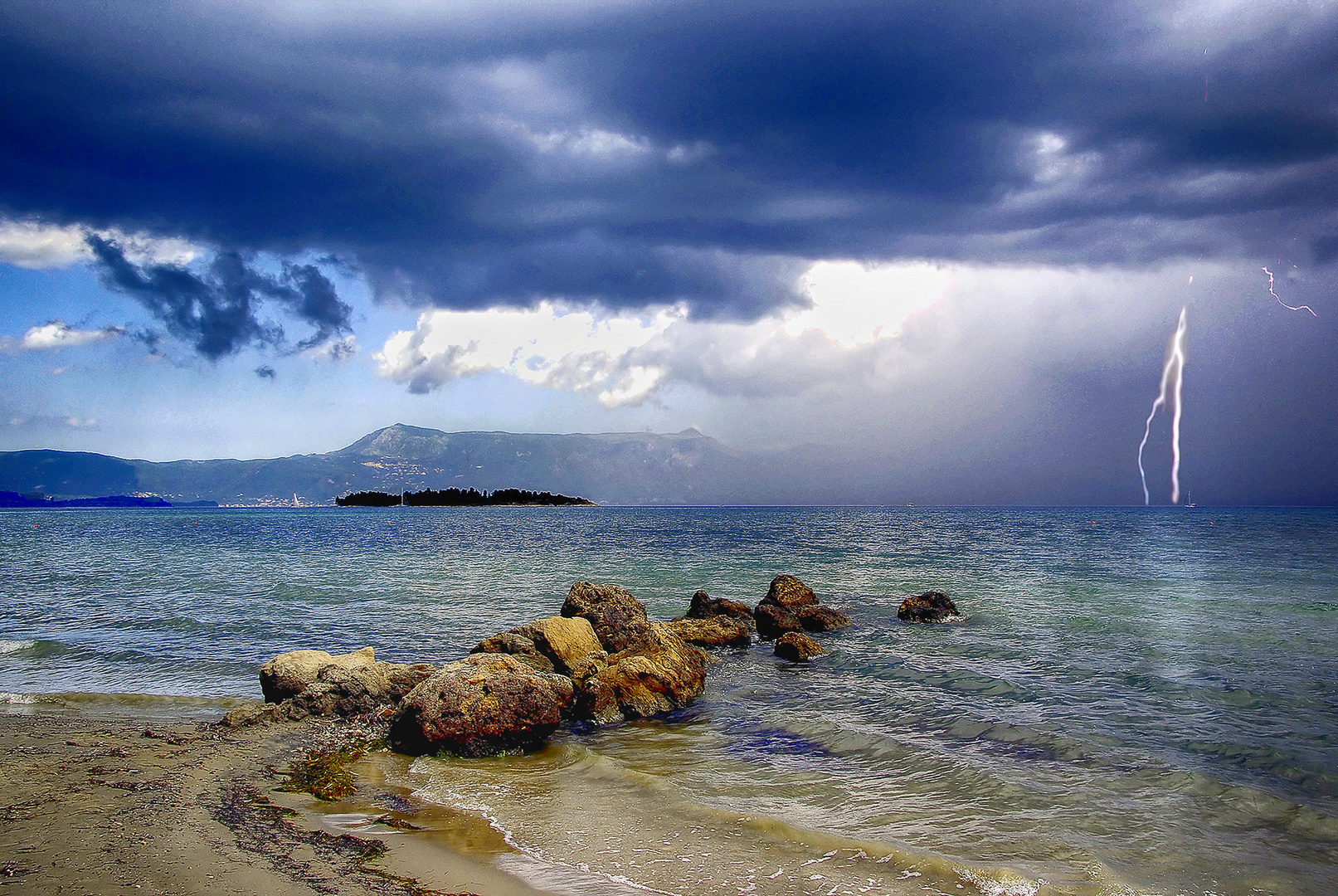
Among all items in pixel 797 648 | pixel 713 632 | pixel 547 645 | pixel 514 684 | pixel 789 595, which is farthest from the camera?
pixel 789 595

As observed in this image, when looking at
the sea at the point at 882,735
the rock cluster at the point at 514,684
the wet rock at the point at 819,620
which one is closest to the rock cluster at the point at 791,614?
the wet rock at the point at 819,620

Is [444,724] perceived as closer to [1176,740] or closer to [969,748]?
[969,748]

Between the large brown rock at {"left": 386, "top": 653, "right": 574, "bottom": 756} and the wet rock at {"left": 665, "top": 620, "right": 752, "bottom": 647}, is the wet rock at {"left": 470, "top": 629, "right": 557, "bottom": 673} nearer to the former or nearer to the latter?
the large brown rock at {"left": 386, "top": 653, "right": 574, "bottom": 756}

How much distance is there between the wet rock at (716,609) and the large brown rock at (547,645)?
24.9 ft

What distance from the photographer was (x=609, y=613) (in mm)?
20453

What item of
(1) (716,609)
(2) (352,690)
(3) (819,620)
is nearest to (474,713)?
(2) (352,690)

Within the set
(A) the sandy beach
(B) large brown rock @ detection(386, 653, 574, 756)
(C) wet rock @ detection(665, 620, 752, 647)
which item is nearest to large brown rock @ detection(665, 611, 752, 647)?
(C) wet rock @ detection(665, 620, 752, 647)

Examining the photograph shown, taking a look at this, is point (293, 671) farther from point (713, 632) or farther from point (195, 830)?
point (713, 632)

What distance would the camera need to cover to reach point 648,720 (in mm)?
14188

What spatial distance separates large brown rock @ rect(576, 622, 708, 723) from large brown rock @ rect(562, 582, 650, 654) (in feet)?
7.99

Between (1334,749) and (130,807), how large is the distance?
1797cm

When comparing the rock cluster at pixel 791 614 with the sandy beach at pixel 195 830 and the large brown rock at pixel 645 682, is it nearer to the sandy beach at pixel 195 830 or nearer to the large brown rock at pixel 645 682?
the large brown rock at pixel 645 682

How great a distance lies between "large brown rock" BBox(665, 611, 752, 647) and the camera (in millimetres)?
22000

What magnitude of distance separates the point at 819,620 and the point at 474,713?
14.9 meters
